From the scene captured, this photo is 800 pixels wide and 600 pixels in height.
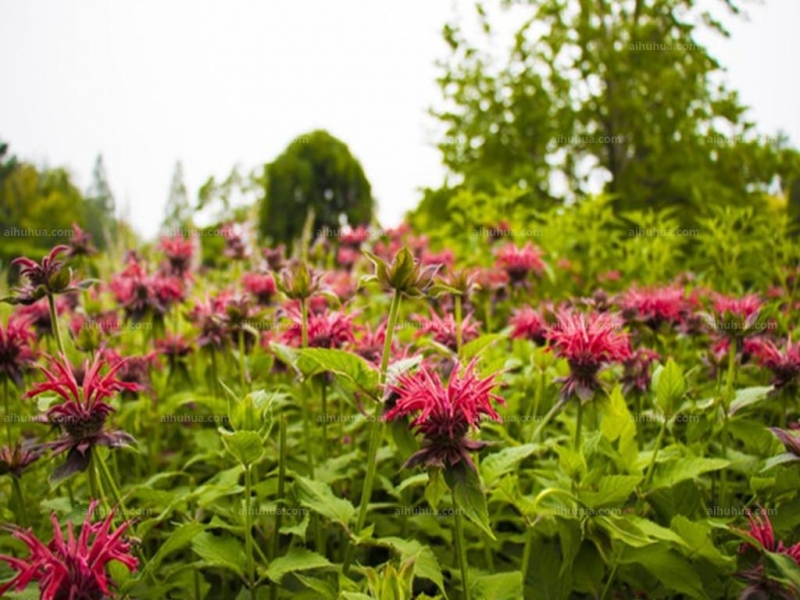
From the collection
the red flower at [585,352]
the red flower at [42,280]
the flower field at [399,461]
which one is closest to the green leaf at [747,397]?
the flower field at [399,461]

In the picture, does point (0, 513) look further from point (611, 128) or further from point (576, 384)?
point (611, 128)

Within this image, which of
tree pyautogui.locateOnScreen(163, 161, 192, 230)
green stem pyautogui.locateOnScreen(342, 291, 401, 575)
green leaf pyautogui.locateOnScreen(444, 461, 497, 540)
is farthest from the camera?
tree pyautogui.locateOnScreen(163, 161, 192, 230)

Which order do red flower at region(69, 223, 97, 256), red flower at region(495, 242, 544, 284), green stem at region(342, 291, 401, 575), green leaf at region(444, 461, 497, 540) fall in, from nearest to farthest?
green leaf at region(444, 461, 497, 540) < green stem at region(342, 291, 401, 575) < red flower at region(495, 242, 544, 284) < red flower at region(69, 223, 97, 256)

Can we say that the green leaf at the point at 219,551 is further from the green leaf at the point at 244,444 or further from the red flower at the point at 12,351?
the red flower at the point at 12,351

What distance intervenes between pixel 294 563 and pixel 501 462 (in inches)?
19.9

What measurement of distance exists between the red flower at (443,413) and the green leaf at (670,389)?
58cm

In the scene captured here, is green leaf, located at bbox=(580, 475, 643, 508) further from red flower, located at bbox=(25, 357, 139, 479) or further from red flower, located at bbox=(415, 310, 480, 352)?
red flower, located at bbox=(25, 357, 139, 479)

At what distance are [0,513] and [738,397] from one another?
2.00 meters

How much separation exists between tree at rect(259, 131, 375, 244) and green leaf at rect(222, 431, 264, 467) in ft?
53.5

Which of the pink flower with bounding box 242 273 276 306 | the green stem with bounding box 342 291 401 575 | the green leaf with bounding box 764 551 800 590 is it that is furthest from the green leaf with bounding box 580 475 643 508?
the pink flower with bounding box 242 273 276 306

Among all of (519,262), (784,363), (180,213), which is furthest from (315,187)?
(784,363)

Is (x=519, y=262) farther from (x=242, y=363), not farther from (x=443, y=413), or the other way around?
(x=443, y=413)

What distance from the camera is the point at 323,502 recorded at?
135 cm

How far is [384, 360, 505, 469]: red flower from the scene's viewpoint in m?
1.12
